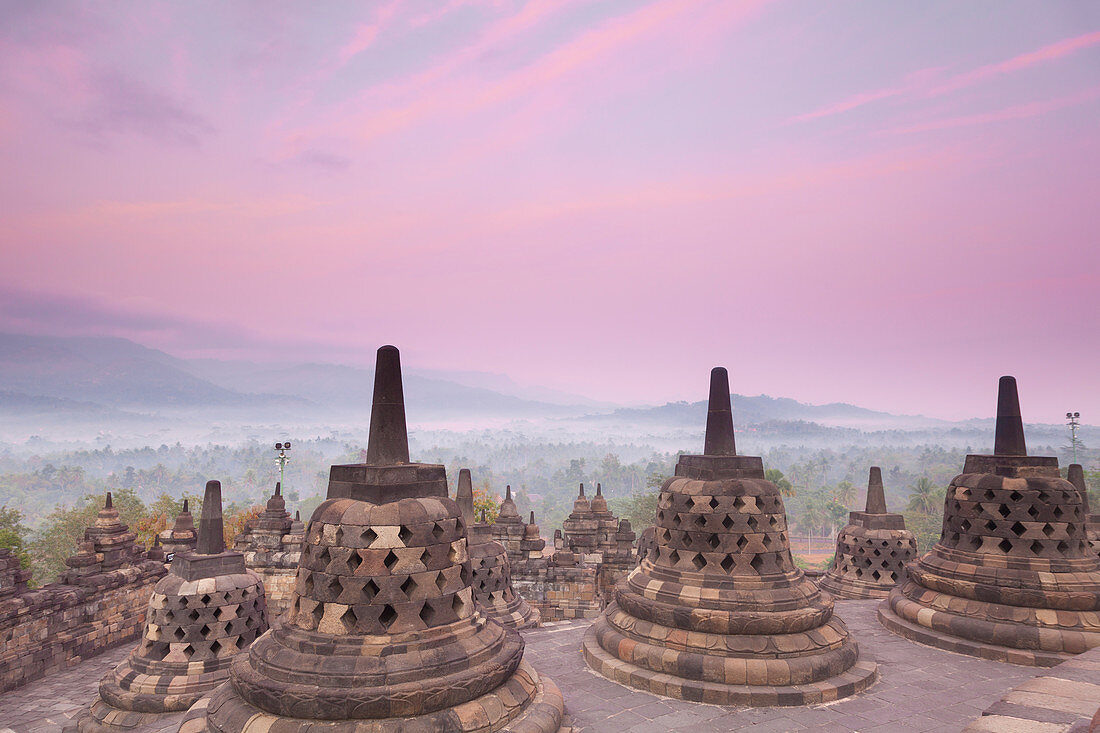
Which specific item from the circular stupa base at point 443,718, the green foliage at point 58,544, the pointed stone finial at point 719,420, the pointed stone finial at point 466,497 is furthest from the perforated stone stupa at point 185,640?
the green foliage at point 58,544

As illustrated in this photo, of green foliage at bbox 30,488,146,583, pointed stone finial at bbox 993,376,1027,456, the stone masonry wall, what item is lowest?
green foliage at bbox 30,488,146,583

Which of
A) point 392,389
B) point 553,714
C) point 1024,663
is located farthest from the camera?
point 1024,663

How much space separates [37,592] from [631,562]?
1797 cm

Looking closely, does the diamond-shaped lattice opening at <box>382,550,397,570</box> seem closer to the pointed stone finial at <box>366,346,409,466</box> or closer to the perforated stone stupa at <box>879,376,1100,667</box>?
the pointed stone finial at <box>366,346,409,466</box>

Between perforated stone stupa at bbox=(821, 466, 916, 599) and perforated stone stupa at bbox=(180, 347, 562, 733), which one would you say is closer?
perforated stone stupa at bbox=(180, 347, 562, 733)

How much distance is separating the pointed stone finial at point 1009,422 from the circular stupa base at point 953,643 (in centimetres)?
302

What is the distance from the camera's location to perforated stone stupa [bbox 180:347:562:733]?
5.44m

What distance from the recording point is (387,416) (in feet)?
21.5

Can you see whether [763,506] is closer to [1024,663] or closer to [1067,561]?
[1024,663]

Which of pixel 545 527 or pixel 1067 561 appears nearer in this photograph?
pixel 1067 561

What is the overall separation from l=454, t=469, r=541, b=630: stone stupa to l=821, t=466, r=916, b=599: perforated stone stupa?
8641mm

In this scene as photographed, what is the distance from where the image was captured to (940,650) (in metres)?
9.83

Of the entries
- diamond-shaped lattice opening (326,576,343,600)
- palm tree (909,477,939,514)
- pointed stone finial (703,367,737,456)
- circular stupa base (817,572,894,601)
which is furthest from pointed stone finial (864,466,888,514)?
palm tree (909,477,939,514)

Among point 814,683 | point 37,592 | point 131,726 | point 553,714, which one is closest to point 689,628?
point 814,683
